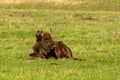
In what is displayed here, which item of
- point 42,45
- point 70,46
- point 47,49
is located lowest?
point 70,46

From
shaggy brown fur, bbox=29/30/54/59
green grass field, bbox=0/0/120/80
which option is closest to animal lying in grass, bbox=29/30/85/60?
shaggy brown fur, bbox=29/30/54/59

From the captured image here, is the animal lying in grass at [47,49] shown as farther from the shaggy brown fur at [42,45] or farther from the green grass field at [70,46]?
the green grass field at [70,46]

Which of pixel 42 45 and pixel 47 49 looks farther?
pixel 47 49

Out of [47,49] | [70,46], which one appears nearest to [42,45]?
[47,49]

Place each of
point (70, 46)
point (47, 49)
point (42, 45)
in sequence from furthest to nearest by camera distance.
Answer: point (70, 46)
point (47, 49)
point (42, 45)

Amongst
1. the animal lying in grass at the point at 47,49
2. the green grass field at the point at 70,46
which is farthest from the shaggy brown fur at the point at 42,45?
the green grass field at the point at 70,46

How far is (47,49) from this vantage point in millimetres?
14070

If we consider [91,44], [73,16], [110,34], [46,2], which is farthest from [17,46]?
[46,2]

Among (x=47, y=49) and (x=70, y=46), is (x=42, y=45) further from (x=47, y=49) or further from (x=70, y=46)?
(x=70, y=46)

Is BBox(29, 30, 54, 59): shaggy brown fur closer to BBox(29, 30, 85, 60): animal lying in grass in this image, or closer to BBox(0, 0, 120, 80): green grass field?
BBox(29, 30, 85, 60): animal lying in grass

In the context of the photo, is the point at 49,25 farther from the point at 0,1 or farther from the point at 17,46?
the point at 0,1

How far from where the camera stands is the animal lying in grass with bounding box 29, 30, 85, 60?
13812 mm

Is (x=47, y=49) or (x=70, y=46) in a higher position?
(x=47, y=49)

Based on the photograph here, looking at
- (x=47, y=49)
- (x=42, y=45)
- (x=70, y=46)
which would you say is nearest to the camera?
(x=42, y=45)
